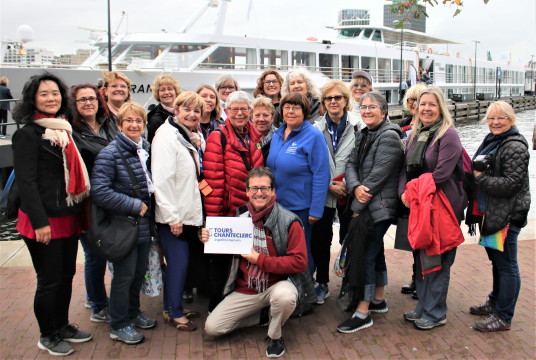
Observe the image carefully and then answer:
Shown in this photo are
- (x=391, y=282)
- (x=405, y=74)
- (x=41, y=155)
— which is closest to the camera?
(x=41, y=155)

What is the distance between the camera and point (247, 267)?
3803 mm

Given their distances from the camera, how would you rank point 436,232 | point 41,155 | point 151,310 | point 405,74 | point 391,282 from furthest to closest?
point 405,74 → point 391,282 → point 151,310 → point 436,232 → point 41,155

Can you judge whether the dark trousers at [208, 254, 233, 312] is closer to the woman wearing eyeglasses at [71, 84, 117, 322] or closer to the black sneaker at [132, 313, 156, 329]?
the black sneaker at [132, 313, 156, 329]

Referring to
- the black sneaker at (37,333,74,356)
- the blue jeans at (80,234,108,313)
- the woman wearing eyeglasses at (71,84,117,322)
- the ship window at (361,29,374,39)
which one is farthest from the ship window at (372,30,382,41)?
the black sneaker at (37,333,74,356)

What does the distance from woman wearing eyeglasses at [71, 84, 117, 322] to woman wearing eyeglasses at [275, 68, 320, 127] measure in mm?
1694

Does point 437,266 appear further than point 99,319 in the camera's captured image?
No

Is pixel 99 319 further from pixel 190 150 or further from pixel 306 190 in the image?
pixel 306 190

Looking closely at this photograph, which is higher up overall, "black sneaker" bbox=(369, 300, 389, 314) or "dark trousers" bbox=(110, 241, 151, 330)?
"dark trousers" bbox=(110, 241, 151, 330)

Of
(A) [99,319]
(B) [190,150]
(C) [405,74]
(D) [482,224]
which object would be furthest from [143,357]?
(C) [405,74]

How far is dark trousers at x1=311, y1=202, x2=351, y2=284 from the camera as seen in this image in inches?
171

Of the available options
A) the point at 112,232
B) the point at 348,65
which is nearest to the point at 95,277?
the point at 112,232

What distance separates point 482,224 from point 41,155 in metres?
3.42

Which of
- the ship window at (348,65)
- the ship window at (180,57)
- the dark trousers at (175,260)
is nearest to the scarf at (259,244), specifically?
the dark trousers at (175,260)

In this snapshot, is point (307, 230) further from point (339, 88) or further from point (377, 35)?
point (377, 35)
